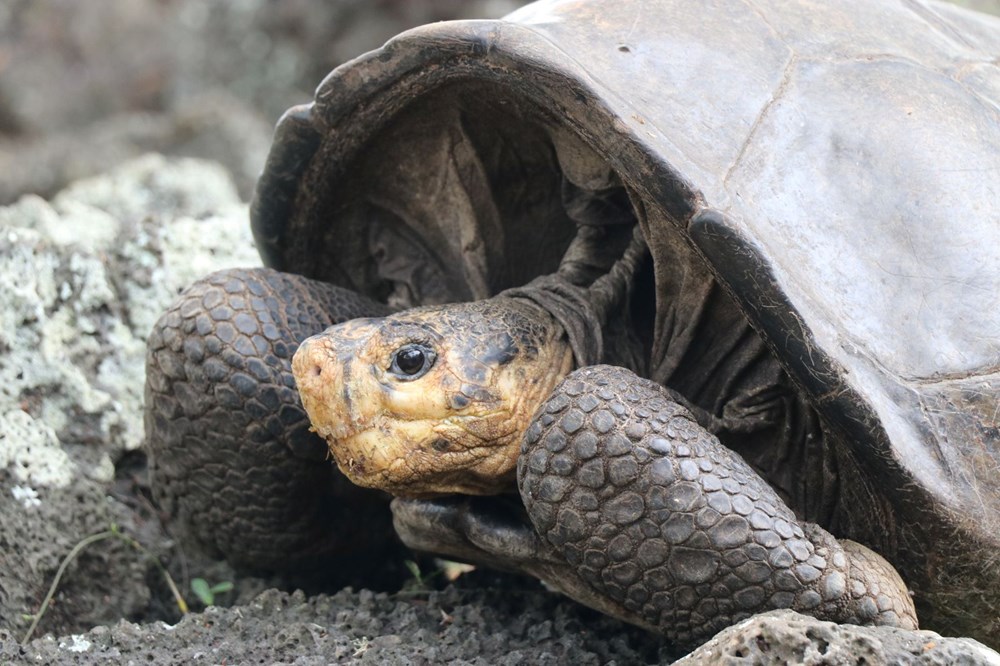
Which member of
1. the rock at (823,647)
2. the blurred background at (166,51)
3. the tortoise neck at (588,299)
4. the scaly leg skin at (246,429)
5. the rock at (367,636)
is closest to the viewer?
the rock at (823,647)

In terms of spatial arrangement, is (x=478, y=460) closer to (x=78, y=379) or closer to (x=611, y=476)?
(x=611, y=476)

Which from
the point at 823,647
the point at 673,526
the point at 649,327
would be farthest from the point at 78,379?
the point at 823,647

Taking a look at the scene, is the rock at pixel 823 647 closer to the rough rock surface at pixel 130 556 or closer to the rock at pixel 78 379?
the rough rock surface at pixel 130 556

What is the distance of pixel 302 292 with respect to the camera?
3.46m

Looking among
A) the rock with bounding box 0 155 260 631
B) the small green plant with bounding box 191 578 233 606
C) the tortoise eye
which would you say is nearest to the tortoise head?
the tortoise eye

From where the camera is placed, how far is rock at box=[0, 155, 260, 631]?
3414 mm

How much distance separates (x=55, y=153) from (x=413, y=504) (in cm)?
539

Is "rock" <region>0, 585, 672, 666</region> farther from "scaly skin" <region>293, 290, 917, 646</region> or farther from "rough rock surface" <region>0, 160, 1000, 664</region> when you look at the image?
"scaly skin" <region>293, 290, 917, 646</region>

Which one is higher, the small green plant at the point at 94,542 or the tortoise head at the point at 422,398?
the tortoise head at the point at 422,398

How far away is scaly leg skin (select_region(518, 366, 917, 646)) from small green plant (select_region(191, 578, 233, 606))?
123 centimetres

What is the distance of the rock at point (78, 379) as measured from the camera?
341cm

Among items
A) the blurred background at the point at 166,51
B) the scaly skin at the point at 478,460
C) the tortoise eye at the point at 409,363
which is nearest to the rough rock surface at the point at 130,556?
the scaly skin at the point at 478,460

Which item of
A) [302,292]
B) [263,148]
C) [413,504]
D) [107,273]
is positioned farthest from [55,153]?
[413,504]

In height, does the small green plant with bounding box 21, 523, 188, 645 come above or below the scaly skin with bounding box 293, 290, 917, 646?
below
